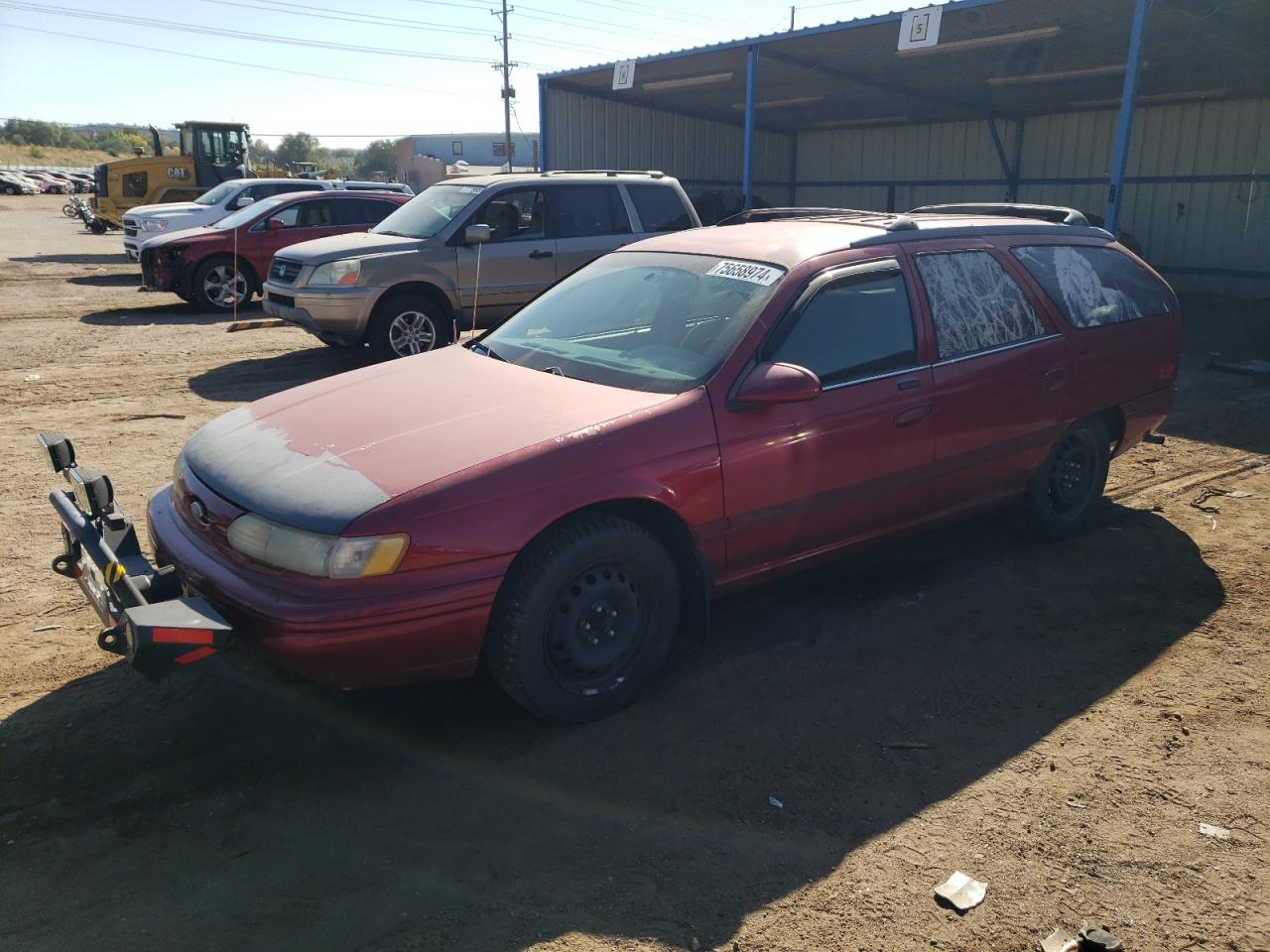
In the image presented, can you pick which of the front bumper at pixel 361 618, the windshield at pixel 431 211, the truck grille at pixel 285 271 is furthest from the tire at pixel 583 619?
the truck grille at pixel 285 271

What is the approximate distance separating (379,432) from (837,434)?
1.82 m

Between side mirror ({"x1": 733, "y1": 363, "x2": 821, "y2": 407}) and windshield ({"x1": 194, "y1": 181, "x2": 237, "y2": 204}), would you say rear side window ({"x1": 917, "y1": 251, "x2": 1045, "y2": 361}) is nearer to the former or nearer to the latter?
side mirror ({"x1": 733, "y1": 363, "x2": 821, "y2": 407})

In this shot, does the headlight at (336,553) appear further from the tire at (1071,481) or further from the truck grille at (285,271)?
the truck grille at (285,271)

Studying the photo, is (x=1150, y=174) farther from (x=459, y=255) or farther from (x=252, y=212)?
(x=252, y=212)

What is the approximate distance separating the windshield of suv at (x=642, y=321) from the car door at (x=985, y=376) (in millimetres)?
970

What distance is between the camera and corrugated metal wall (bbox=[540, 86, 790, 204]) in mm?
19312

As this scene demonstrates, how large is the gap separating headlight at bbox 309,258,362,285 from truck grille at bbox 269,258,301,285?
0.39m

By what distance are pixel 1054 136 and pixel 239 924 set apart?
21.6 m

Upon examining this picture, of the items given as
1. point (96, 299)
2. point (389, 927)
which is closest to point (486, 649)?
point (389, 927)

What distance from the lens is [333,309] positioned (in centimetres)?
944

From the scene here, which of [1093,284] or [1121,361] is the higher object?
[1093,284]

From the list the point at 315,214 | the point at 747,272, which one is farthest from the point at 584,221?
the point at 747,272

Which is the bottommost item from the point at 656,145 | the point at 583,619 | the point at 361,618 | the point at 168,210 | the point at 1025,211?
the point at 583,619

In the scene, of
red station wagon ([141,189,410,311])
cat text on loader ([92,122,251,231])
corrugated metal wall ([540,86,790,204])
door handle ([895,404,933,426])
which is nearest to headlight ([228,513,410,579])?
door handle ([895,404,933,426])
